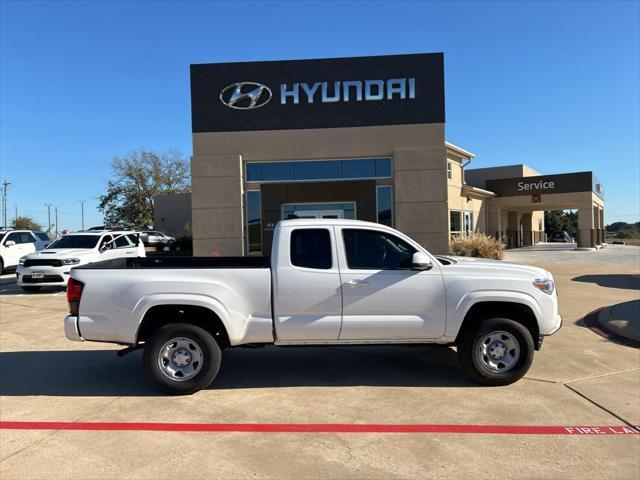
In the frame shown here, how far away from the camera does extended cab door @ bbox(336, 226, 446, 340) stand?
5.30m

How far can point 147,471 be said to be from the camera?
3566 mm

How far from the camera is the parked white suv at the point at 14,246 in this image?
18906mm

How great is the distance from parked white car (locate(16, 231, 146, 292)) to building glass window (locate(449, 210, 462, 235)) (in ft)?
59.4

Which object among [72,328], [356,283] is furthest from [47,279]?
[356,283]

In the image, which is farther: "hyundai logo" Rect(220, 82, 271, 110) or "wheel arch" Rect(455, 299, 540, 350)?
"hyundai logo" Rect(220, 82, 271, 110)

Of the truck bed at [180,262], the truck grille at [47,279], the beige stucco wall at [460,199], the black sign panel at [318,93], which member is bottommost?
the truck grille at [47,279]

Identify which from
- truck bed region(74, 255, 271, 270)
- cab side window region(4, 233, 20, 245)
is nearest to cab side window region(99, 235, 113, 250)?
cab side window region(4, 233, 20, 245)

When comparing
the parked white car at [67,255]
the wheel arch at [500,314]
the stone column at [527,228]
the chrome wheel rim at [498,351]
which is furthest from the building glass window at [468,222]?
the chrome wheel rim at [498,351]

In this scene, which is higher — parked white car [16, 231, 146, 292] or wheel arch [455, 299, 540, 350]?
parked white car [16, 231, 146, 292]

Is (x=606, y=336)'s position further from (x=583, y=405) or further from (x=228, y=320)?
(x=228, y=320)

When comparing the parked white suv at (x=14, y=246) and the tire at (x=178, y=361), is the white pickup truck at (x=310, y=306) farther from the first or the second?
the parked white suv at (x=14, y=246)

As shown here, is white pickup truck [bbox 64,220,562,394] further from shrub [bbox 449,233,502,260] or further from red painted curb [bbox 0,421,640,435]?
shrub [bbox 449,233,502,260]

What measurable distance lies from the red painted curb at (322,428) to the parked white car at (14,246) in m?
17.2

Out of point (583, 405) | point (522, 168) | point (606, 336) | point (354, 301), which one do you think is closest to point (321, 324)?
point (354, 301)
